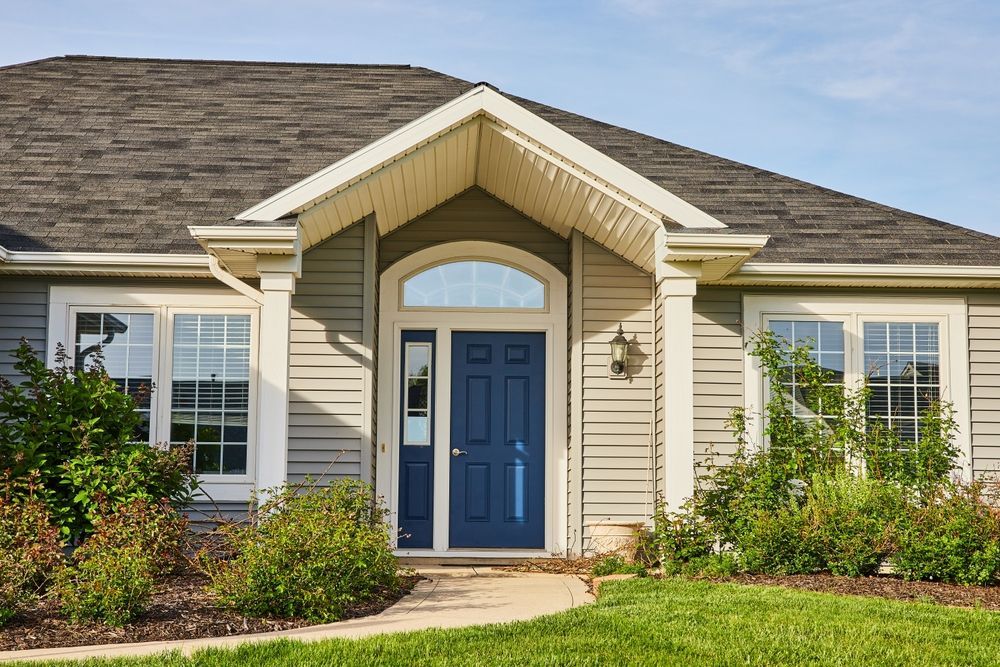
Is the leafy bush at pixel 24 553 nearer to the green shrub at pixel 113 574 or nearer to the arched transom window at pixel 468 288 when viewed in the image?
the green shrub at pixel 113 574

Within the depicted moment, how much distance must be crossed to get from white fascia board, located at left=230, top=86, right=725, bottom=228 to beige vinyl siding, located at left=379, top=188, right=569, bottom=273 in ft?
5.36

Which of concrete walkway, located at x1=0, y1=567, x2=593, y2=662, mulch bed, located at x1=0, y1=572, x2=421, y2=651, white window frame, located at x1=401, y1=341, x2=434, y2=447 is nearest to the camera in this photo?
concrete walkway, located at x1=0, y1=567, x2=593, y2=662

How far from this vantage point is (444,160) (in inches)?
347

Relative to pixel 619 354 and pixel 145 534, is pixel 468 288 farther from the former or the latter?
pixel 145 534

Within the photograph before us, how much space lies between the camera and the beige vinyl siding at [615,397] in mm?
9469

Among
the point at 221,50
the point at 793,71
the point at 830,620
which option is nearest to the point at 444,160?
the point at 830,620

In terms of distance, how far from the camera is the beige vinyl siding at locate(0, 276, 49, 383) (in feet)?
29.9

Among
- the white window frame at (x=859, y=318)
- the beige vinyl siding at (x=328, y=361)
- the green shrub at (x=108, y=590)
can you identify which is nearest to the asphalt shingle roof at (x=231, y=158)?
the white window frame at (x=859, y=318)

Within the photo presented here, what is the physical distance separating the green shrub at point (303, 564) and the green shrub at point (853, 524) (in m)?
3.08

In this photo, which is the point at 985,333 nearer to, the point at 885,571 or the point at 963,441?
the point at 963,441

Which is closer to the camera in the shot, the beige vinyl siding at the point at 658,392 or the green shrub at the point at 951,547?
the green shrub at the point at 951,547

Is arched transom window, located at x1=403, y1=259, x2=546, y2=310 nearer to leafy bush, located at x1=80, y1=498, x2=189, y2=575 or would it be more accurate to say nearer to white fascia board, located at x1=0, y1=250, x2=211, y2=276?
white fascia board, located at x1=0, y1=250, x2=211, y2=276

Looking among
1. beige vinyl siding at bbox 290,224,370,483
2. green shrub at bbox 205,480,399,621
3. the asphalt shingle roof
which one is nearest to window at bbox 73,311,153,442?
the asphalt shingle roof

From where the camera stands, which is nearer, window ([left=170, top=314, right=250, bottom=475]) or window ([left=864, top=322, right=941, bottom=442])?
window ([left=170, top=314, right=250, bottom=475])
